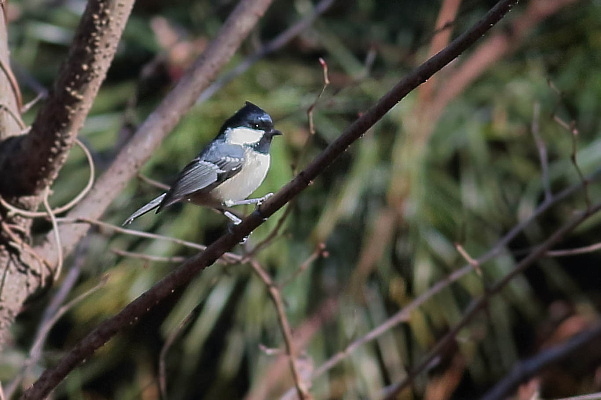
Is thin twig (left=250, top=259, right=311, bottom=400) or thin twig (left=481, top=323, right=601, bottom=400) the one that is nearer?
thin twig (left=250, top=259, right=311, bottom=400)

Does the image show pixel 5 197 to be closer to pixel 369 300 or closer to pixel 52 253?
pixel 52 253

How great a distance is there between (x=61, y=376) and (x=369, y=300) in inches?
61.7

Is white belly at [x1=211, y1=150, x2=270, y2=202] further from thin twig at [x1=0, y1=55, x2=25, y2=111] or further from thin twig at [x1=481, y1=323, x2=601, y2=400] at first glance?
thin twig at [x1=481, y1=323, x2=601, y2=400]

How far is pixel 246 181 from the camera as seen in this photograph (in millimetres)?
1740

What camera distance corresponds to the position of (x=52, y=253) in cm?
158

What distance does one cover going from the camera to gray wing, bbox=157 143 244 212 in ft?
5.37

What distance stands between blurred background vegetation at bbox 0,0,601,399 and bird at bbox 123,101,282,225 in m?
0.52

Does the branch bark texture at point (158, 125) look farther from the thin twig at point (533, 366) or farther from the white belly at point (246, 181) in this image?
the thin twig at point (533, 366)

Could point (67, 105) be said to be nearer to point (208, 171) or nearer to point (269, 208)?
point (208, 171)

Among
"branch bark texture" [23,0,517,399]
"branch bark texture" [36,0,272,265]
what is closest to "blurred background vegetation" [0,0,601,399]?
"branch bark texture" [36,0,272,265]

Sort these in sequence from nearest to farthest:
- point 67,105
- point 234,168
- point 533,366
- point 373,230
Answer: point 67,105 → point 234,168 → point 533,366 → point 373,230

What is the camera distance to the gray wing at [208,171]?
164 centimetres

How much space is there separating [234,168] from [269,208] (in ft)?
2.37

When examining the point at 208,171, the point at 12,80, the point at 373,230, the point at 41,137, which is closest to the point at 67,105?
the point at 41,137
